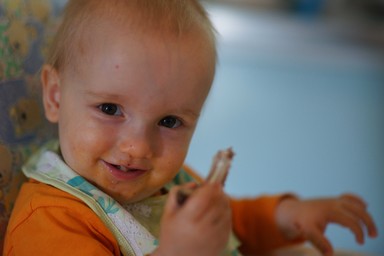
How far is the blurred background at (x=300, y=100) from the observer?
70.6 inches

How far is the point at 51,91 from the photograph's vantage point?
2.19ft

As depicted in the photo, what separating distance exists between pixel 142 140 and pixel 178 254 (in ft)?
0.47

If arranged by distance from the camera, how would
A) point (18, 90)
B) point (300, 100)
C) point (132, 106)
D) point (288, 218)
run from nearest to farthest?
point (132, 106) → point (18, 90) → point (288, 218) → point (300, 100)

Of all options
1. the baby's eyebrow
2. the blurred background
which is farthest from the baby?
the blurred background

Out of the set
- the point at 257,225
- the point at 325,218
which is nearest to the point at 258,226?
the point at 257,225

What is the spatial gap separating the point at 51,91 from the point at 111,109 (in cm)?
12

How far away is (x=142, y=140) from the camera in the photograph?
0.57 meters

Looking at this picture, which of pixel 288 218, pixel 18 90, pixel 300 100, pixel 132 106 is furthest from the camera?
pixel 300 100

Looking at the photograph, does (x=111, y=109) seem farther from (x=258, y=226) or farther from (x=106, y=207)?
(x=258, y=226)

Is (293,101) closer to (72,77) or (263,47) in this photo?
(263,47)

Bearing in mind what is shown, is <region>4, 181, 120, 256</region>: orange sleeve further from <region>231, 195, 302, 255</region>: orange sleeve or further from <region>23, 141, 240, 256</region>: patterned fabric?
<region>231, 195, 302, 255</region>: orange sleeve

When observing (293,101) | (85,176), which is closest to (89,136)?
(85,176)

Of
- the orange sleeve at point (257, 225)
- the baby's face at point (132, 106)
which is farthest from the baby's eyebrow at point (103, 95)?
the orange sleeve at point (257, 225)

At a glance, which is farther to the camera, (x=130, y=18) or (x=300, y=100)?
(x=300, y=100)
